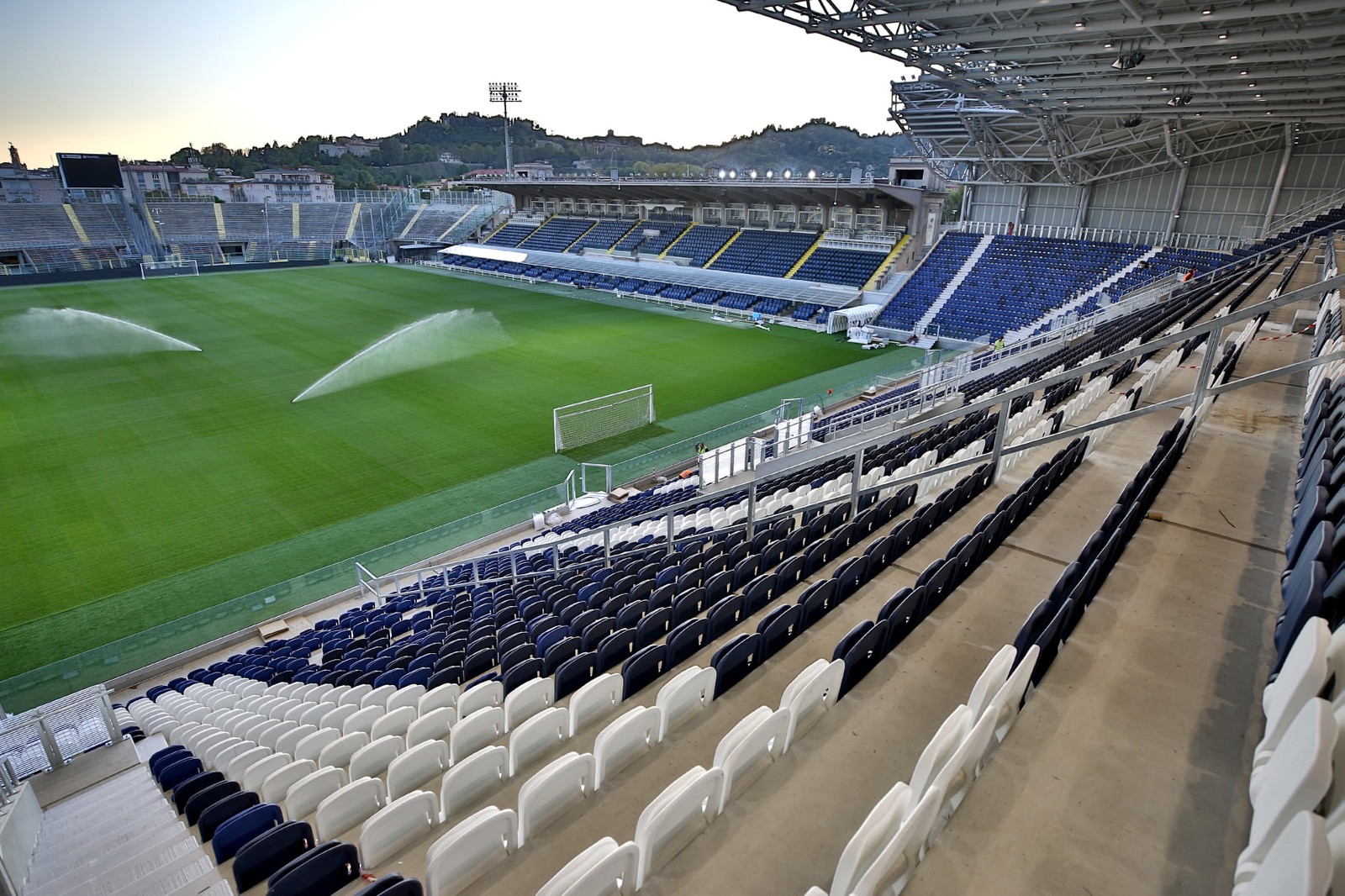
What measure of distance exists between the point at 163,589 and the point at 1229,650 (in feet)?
52.3

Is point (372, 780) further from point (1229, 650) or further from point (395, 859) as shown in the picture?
point (1229, 650)

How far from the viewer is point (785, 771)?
3953 mm

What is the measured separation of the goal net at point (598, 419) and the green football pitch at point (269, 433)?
2.08ft

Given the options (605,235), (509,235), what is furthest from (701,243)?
(509,235)

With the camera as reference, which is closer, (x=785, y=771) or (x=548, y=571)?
(x=785, y=771)

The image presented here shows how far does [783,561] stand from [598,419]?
13935mm

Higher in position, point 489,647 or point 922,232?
point 922,232

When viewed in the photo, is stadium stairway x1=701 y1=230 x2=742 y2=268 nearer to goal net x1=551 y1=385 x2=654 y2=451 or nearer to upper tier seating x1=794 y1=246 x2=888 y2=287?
upper tier seating x1=794 y1=246 x2=888 y2=287

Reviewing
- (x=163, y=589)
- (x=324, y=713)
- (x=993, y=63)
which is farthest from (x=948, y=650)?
(x=993, y=63)

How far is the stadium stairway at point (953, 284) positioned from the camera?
34562 mm

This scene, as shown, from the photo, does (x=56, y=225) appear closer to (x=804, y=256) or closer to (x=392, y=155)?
(x=804, y=256)

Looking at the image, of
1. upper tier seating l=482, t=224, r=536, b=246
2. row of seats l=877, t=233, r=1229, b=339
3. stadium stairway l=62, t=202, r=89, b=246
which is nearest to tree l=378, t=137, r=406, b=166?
stadium stairway l=62, t=202, r=89, b=246

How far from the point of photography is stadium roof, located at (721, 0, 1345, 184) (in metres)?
14.6

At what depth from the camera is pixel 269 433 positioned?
21.0 metres
